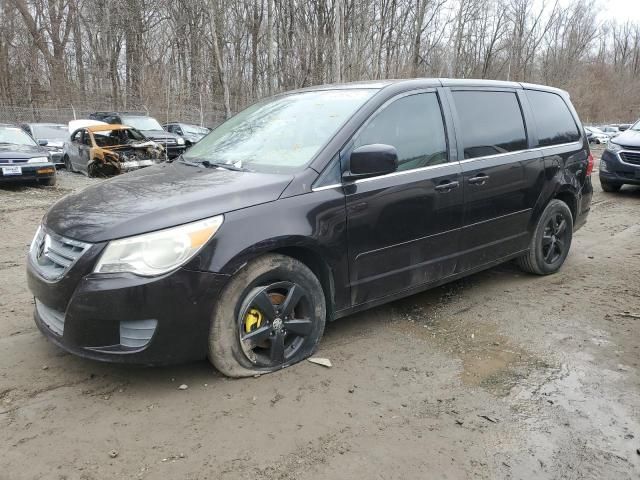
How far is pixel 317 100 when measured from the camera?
4.00 meters

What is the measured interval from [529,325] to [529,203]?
4.06 feet

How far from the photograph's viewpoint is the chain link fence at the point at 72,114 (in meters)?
24.3

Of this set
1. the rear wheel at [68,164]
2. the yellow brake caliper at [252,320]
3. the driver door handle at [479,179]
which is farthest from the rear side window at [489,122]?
the rear wheel at [68,164]

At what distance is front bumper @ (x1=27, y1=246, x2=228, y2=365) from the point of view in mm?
2713

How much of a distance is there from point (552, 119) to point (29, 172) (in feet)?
33.7

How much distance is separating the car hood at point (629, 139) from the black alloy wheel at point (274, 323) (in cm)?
935

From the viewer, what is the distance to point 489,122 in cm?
441

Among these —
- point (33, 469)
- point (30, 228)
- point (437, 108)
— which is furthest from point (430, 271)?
point (30, 228)

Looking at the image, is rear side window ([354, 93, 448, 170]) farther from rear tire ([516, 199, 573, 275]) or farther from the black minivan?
rear tire ([516, 199, 573, 275])

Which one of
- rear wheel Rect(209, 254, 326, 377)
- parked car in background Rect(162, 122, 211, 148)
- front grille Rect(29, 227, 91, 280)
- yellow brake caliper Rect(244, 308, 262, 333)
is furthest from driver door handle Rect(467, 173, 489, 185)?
parked car in background Rect(162, 122, 211, 148)

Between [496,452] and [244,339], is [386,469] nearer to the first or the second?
[496,452]

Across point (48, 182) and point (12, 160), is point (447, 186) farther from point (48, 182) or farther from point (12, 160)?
point (48, 182)

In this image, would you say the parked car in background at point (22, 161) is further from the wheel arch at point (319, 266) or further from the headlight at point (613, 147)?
the headlight at point (613, 147)

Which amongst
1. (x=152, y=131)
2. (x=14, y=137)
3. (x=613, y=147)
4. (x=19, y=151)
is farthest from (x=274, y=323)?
(x=152, y=131)
